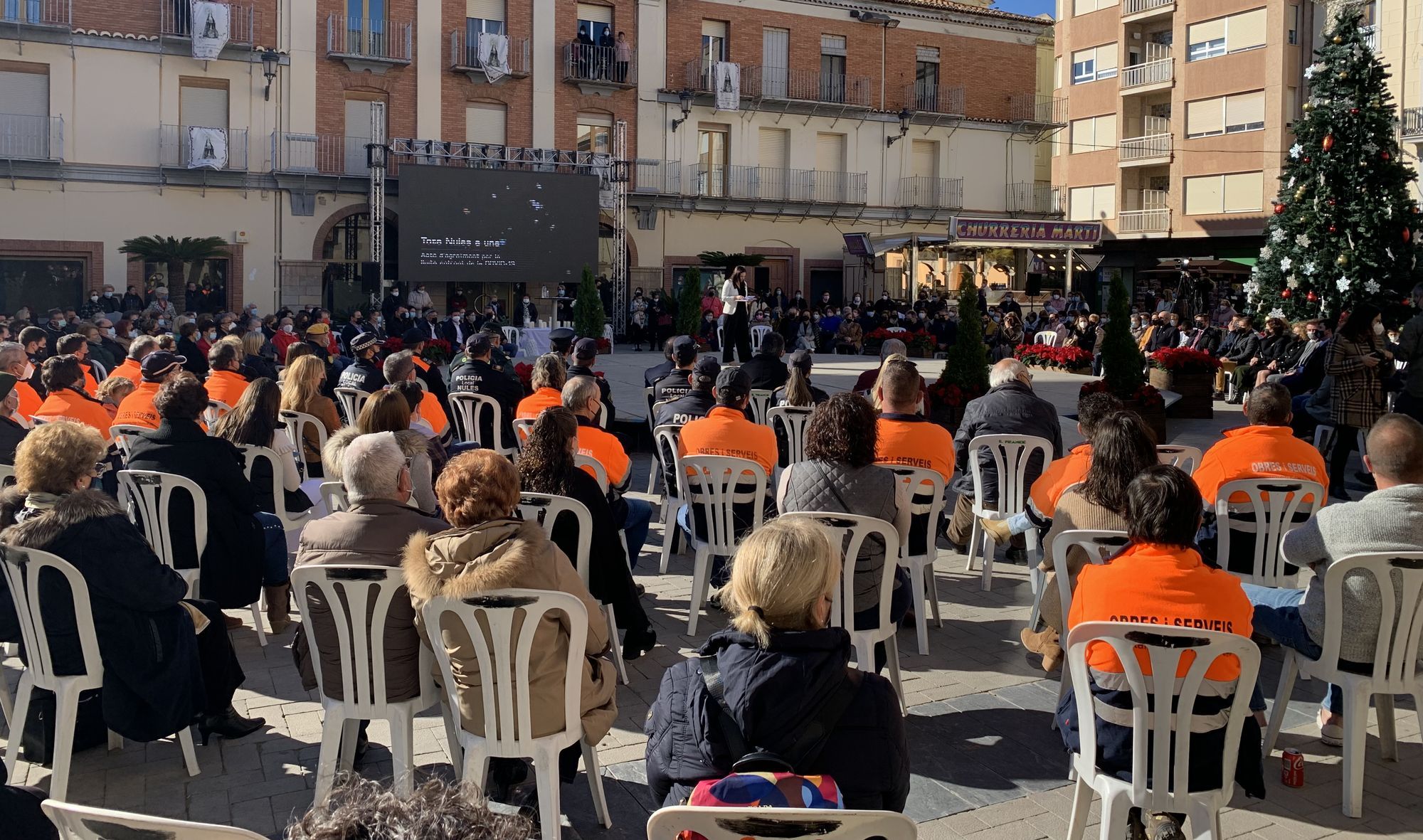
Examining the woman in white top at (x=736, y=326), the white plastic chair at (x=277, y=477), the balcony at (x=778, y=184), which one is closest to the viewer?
the white plastic chair at (x=277, y=477)

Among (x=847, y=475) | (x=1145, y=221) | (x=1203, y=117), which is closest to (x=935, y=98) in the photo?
(x=1203, y=117)

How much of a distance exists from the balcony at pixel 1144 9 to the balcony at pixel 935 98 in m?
7.68

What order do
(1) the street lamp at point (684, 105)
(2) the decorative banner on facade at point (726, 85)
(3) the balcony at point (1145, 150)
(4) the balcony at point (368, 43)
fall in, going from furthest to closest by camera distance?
(3) the balcony at point (1145, 150), (2) the decorative banner on facade at point (726, 85), (1) the street lamp at point (684, 105), (4) the balcony at point (368, 43)

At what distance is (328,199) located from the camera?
26.4 metres

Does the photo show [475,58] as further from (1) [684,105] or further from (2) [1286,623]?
(2) [1286,623]

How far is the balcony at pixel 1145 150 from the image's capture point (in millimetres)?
36778

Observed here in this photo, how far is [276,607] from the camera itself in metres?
5.83

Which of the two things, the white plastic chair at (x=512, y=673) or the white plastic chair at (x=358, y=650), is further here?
the white plastic chair at (x=358, y=650)

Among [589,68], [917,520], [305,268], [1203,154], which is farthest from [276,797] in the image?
[1203,154]

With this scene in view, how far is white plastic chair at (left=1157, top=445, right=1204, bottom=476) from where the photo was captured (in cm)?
611

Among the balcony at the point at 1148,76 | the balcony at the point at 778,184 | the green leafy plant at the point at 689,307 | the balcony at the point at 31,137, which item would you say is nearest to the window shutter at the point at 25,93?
the balcony at the point at 31,137

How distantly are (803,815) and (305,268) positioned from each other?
26219 mm

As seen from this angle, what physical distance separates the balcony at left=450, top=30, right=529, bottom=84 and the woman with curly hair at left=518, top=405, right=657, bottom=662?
24.3m

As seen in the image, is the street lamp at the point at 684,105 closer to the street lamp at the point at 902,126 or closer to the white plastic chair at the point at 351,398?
the street lamp at the point at 902,126
